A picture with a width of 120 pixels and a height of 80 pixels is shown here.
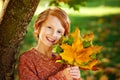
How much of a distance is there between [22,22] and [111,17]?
25.7ft

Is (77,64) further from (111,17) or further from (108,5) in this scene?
(108,5)

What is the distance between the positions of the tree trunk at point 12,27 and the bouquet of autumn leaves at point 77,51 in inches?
13.0

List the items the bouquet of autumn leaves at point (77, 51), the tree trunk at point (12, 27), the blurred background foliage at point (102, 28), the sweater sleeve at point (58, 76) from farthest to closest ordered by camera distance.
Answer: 1. the blurred background foliage at point (102, 28)
2. the tree trunk at point (12, 27)
3. the sweater sleeve at point (58, 76)
4. the bouquet of autumn leaves at point (77, 51)

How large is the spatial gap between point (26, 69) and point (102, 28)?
667cm

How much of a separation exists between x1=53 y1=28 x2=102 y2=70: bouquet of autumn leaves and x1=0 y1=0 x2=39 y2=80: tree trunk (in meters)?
0.33

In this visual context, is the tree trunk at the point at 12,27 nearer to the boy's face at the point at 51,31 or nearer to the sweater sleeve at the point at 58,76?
the boy's face at the point at 51,31

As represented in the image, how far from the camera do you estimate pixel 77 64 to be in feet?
8.82

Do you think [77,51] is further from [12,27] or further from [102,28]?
[102,28]

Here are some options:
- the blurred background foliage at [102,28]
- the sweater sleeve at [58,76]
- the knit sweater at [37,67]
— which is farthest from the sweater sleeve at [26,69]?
the blurred background foliage at [102,28]

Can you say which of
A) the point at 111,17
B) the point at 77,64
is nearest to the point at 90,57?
the point at 77,64

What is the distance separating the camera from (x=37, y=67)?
9.36 ft

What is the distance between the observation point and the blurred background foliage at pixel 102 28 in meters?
6.29

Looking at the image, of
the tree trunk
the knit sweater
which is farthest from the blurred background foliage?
the knit sweater

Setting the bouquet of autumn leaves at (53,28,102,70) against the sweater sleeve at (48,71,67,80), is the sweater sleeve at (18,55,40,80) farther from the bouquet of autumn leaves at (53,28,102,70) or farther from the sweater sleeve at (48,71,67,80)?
the bouquet of autumn leaves at (53,28,102,70)
